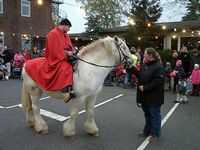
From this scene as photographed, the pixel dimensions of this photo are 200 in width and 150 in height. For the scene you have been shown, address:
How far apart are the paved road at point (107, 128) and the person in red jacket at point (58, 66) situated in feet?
3.11

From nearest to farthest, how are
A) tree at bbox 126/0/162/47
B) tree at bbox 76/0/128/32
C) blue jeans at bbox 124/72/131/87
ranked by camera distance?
1. blue jeans at bbox 124/72/131/87
2. tree at bbox 126/0/162/47
3. tree at bbox 76/0/128/32

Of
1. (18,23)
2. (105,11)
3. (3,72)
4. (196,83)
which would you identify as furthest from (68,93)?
(105,11)

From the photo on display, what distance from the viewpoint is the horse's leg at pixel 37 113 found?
617 cm

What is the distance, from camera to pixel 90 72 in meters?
5.77

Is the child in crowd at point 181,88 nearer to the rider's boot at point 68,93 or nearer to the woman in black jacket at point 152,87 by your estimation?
the woman in black jacket at point 152,87

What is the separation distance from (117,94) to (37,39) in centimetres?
1850

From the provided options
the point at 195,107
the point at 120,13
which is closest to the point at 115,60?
the point at 195,107

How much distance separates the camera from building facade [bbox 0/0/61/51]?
26.8 metres

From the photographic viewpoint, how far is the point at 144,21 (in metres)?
23.8

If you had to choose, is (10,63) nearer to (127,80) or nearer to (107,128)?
(127,80)

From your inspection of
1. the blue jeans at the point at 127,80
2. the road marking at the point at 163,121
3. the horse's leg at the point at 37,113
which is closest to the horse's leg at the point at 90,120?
the horse's leg at the point at 37,113

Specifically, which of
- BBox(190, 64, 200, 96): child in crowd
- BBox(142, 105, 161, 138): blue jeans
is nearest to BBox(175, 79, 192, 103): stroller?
BBox(190, 64, 200, 96): child in crowd

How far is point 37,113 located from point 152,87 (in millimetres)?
2449

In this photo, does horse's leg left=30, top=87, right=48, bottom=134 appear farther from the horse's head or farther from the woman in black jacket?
the woman in black jacket
